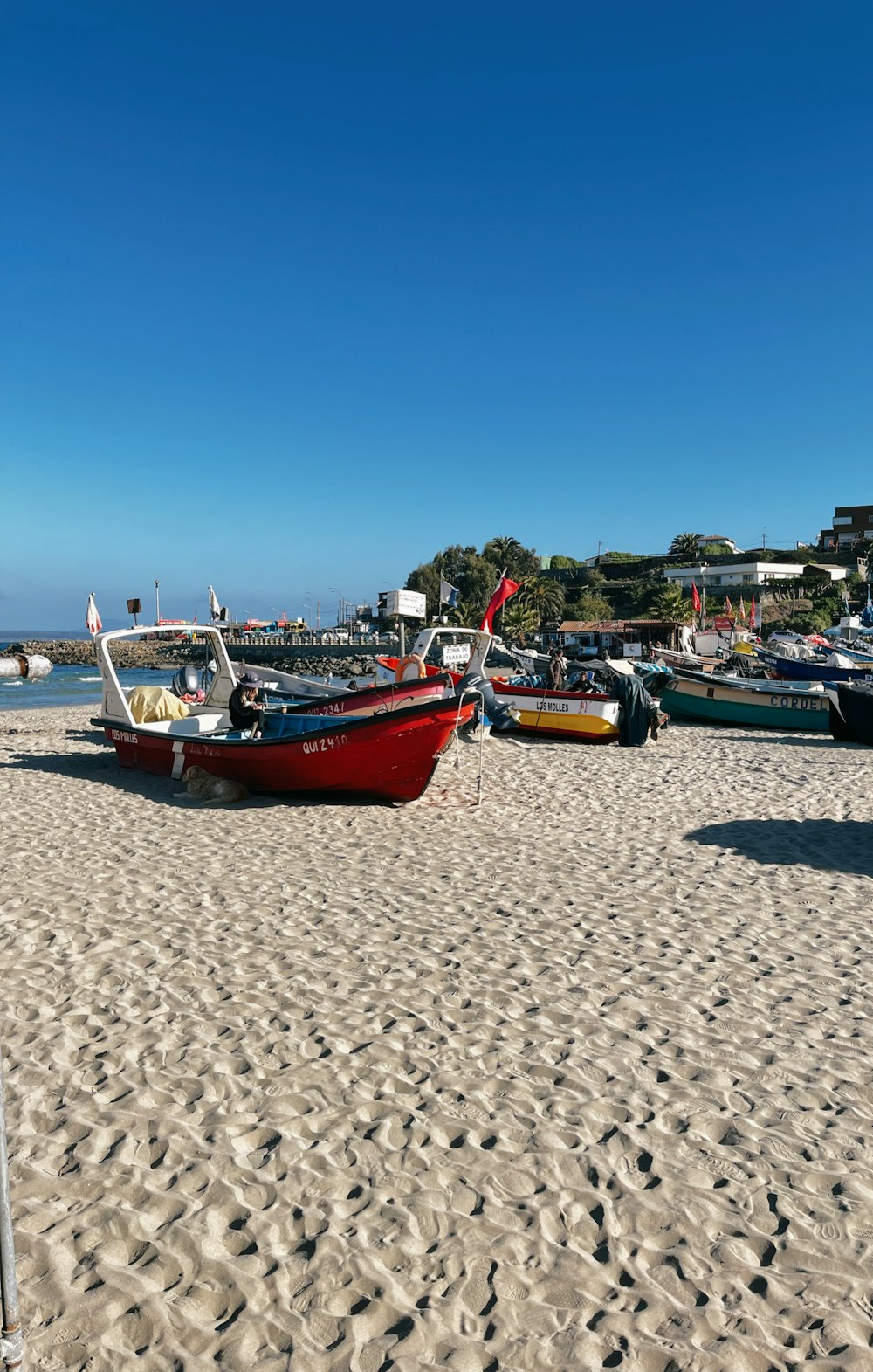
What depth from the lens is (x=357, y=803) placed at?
11.5 m

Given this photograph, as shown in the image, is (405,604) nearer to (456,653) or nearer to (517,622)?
(456,653)

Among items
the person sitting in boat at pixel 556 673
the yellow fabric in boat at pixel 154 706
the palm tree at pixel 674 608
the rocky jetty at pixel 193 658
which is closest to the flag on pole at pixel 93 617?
the yellow fabric in boat at pixel 154 706

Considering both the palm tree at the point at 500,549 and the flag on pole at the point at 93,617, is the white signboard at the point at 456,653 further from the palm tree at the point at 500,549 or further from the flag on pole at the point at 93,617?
the palm tree at the point at 500,549

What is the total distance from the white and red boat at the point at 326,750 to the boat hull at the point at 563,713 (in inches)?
217

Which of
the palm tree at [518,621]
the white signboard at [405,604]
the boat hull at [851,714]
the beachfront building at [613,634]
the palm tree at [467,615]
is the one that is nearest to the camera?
the white signboard at [405,604]

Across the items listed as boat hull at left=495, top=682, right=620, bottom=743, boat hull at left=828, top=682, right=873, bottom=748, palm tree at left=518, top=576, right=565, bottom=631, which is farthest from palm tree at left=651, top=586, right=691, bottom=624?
boat hull at left=495, top=682, right=620, bottom=743

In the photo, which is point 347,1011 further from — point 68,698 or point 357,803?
point 68,698

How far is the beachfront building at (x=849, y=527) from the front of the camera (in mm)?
89438

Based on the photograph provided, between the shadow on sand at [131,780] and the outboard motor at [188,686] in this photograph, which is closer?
the shadow on sand at [131,780]

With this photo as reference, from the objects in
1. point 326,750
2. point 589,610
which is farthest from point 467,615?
point 326,750

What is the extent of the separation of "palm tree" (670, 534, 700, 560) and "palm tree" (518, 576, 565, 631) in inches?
821

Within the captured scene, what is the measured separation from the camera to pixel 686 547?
9412 centimetres

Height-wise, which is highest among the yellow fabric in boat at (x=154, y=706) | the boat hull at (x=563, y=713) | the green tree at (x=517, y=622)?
the green tree at (x=517, y=622)

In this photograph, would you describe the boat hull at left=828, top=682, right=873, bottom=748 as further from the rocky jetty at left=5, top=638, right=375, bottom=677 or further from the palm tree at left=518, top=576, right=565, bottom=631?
the palm tree at left=518, top=576, right=565, bottom=631
